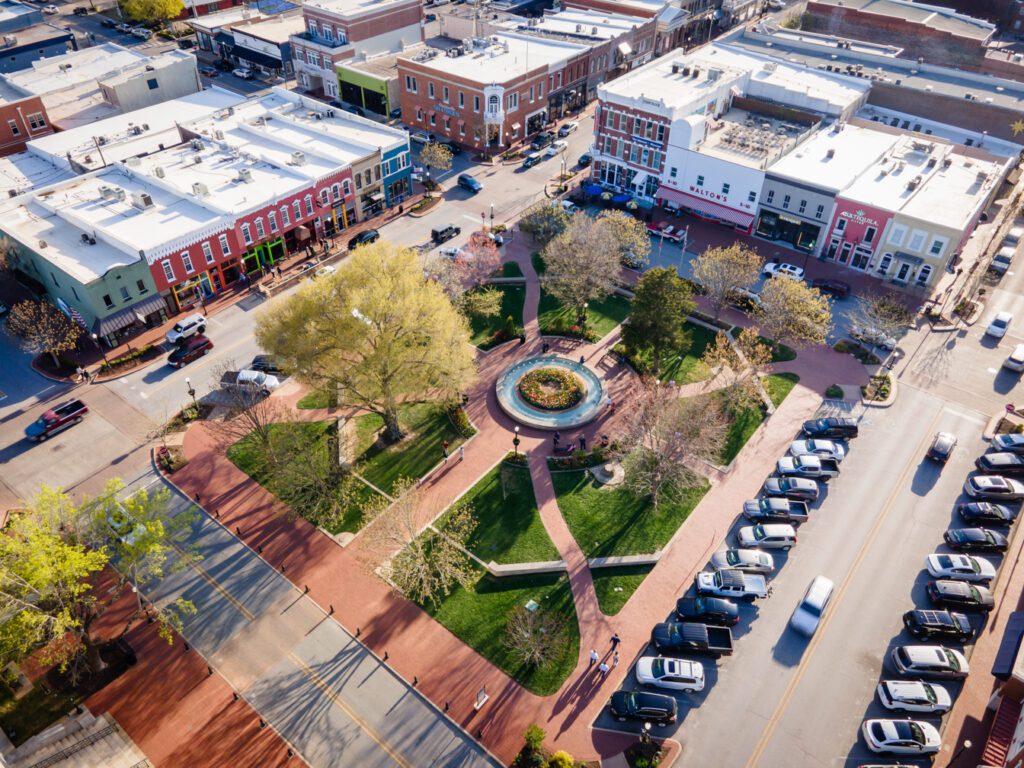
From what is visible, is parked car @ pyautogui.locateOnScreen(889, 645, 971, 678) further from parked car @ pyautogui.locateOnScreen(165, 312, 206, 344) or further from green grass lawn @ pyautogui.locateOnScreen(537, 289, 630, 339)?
parked car @ pyautogui.locateOnScreen(165, 312, 206, 344)

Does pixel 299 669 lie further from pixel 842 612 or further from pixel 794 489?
pixel 794 489

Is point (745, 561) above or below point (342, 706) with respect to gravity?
above

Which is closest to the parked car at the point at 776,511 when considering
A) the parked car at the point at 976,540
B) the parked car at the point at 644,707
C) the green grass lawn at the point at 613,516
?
the green grass lawn at the point at 613,516

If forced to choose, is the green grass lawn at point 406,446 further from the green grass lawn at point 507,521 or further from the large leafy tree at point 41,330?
the large leafy tree at point 41,330

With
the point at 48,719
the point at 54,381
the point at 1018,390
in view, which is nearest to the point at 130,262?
the point at 54,381

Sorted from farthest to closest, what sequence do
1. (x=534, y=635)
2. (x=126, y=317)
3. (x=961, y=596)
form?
(x=126, y=317) < (x=961, y=596) < (x=534, y=635)

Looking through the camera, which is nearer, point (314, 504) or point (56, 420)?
point (314, 504)

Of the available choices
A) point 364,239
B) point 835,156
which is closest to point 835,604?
point 835,156
